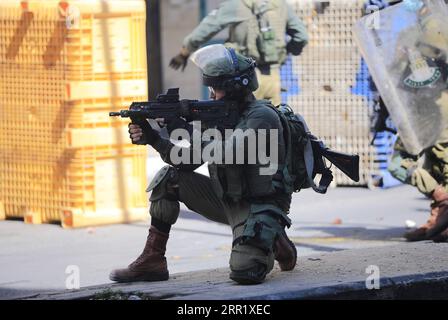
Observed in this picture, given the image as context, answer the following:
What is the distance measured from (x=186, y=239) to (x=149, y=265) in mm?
2698

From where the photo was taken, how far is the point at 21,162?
10016 mm

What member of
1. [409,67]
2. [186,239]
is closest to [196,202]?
[409,67]

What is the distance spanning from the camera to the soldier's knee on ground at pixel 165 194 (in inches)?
255

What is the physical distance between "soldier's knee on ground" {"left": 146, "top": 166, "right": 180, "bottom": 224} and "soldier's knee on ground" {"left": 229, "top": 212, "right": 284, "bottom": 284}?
1.29 feet

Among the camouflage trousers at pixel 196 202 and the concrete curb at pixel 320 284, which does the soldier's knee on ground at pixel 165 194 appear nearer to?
the camouflage trousers at pixel 196 202

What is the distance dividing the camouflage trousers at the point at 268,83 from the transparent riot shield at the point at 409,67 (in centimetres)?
186

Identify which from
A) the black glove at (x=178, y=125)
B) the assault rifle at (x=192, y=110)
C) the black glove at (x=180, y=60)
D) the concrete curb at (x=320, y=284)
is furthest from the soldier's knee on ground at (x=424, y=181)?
the black glove at (x=178, y=125)

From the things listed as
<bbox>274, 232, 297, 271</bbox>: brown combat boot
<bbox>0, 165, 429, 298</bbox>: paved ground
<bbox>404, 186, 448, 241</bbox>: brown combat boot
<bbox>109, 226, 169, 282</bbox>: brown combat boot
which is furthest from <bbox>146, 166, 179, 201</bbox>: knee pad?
<bbox>404, 186, 448, 241</bbox>: brown combat boot

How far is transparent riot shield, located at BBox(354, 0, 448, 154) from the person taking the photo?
329 inches

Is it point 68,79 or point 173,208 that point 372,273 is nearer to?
point 173,208

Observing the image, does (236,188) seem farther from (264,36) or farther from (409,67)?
(264,36)

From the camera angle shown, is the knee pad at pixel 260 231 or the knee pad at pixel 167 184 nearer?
the knee pad at pixel 260 231

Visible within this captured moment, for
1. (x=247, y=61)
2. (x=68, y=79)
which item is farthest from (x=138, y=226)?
(x=247, y=61)

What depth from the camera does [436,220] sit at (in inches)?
338
